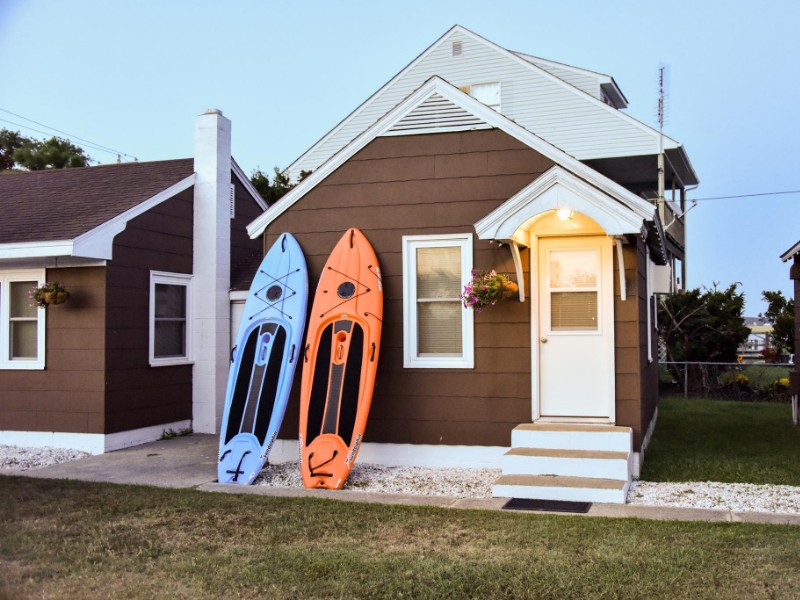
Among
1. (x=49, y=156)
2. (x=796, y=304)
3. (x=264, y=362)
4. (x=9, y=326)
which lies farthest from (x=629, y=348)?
(x=49, y=156)

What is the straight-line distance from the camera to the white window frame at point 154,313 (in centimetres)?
1077

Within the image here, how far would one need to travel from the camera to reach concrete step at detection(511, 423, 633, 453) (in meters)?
7.35

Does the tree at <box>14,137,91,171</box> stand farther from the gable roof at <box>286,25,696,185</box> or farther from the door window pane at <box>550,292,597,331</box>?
the door window pane at <box>550,292,597,331</box>

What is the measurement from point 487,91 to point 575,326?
14.0 m

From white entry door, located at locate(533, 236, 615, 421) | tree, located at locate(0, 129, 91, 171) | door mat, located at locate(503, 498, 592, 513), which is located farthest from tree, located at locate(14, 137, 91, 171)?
door mat, located at locate(503, 498, 592, 513)

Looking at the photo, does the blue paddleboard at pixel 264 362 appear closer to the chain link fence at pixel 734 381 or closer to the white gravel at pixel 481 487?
the white gravel at pixel 481 487

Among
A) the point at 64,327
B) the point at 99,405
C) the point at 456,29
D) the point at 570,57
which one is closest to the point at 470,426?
the point at 99,405

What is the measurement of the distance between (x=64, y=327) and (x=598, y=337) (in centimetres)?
658

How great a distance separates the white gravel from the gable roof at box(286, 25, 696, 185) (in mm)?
12749

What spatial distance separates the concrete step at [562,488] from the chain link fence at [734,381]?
883 cm

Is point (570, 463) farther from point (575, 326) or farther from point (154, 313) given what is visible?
point (154, 313)

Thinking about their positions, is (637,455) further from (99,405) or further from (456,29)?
(456,29)

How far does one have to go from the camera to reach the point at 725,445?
9406 mm

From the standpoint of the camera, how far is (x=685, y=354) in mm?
16266
